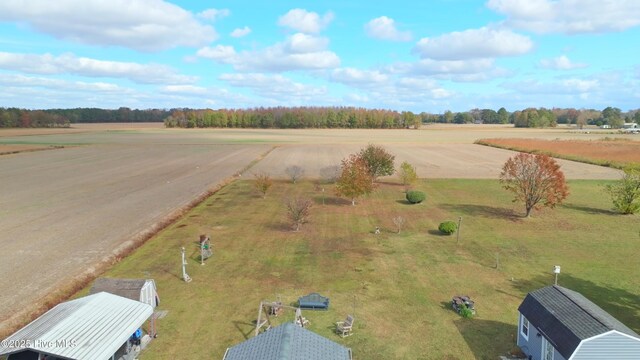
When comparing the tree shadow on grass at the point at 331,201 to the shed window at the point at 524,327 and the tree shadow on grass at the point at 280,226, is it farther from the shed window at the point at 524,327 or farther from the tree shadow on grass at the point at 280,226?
the shed window at the point at 524,327

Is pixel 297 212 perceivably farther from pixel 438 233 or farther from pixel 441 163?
pixel 441 163

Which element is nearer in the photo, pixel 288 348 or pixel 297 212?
pixel 288 348

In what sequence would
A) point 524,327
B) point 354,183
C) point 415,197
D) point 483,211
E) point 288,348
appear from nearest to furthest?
point 288,348 → point 524,327 → point 483,211 → point 354,183 → point 415,197

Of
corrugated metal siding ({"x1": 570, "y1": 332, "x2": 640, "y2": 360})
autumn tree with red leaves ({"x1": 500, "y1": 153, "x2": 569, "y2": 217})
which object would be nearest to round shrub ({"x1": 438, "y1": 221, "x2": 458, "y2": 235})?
autumn tree with red leaves ({"x1": 500, "y1": 153, "x2": 569, "y2": 217})

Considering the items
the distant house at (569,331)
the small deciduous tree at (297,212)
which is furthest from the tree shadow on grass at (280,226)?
the distant house at (569,331)

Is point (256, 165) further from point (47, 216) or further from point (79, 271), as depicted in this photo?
point (79, 271)

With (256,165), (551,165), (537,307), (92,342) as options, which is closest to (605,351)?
(537,307)

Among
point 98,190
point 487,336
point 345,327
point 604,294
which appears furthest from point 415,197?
point 98,190

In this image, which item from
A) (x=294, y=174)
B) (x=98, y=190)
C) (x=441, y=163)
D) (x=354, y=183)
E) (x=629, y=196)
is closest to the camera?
(x=629, y=196)
